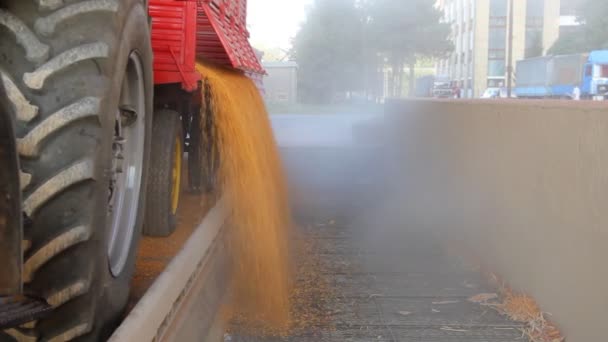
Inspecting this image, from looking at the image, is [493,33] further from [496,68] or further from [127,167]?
[127,167]

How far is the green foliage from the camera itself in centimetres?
4441

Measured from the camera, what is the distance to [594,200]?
14.6 feet

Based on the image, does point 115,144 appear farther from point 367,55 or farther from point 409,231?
point 367,55

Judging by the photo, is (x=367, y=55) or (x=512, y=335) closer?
(x=512, y=335)

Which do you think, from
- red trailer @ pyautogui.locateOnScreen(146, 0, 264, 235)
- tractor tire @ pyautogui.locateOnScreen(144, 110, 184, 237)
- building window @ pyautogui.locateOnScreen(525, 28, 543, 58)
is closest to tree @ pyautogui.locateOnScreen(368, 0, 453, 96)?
building window @ pyautogui.locateOnScreen(525, 28, 543, 58)

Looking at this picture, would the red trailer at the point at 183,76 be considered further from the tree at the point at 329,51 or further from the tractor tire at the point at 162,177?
the tree at the point at 329,51

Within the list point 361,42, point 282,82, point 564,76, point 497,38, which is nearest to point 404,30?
point 361,42

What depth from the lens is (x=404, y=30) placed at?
149 ft

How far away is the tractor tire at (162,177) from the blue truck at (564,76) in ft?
124

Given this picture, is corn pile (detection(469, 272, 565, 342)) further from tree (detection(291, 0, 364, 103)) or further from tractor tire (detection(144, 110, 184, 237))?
tree (detection(291, 0, 364, 103))

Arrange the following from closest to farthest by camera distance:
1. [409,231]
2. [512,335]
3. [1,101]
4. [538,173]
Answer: [1,101] → [512,335] → [538,173] → [409,231]

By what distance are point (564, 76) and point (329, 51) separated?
1499 centimetres

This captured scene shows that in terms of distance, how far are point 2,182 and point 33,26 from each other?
0.75m

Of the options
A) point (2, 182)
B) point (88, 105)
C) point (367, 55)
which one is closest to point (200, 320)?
point (88, 105)
